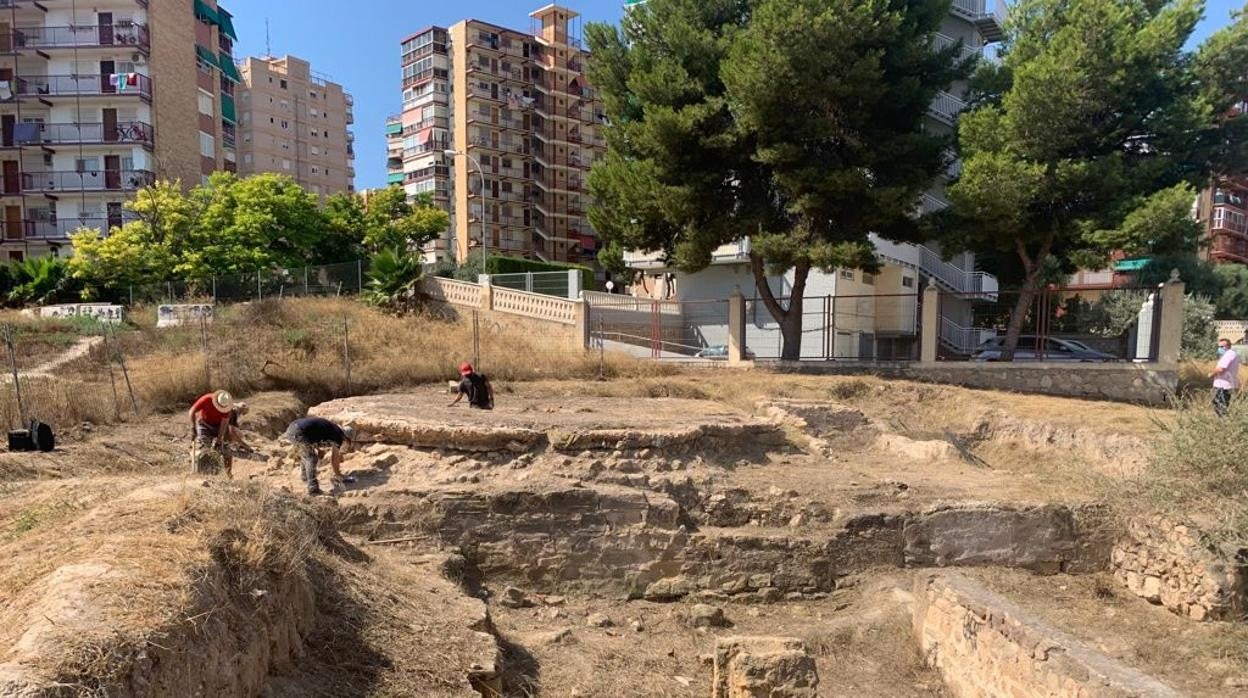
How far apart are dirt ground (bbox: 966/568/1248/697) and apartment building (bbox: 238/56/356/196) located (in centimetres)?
5556

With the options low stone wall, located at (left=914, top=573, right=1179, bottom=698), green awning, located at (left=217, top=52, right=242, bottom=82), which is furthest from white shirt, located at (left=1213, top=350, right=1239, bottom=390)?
green awning, located at (left=217, top=52, right=242, bottom=82)

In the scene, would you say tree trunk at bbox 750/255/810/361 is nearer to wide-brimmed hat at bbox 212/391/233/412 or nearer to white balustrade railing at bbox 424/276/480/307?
white balustrade railing at bbox 424/276/480/307

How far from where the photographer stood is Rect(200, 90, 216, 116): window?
35.3 m

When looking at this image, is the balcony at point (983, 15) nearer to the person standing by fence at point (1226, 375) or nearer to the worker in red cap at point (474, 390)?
the person standing by fence at point (1226, 375)

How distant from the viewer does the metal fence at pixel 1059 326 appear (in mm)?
13984

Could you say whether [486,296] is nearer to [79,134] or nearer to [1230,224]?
[79,134]

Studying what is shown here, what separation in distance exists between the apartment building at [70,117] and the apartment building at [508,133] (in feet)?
67.3

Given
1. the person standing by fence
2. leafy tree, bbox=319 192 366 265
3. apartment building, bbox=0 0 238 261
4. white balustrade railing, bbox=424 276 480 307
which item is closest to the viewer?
the person standing by fence

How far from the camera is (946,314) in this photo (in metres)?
20.8

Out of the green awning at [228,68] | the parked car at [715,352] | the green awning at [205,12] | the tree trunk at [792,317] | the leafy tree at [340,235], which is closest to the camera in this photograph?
the tree trunk at [792,317]

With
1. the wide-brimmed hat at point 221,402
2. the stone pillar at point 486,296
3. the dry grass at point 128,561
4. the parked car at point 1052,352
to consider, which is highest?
the stone pillar at point 486,296

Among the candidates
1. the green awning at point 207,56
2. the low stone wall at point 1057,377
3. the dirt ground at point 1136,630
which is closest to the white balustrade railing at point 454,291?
the low stone wall at point 1057,377

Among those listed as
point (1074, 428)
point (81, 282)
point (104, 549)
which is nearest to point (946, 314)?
point (1074, 428)

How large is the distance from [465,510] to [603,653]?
2101mm
